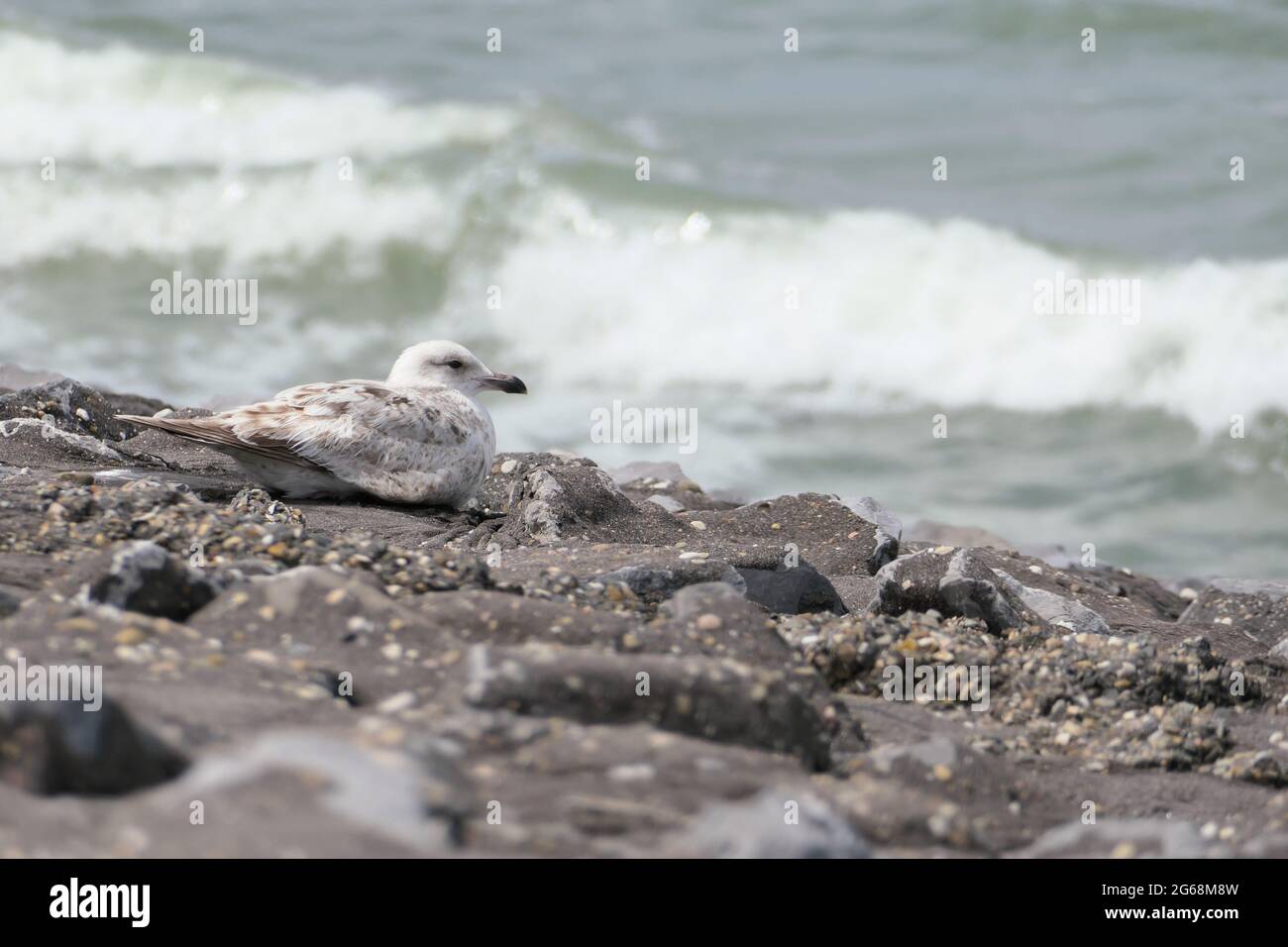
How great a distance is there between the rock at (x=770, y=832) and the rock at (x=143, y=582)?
1745 millimetres

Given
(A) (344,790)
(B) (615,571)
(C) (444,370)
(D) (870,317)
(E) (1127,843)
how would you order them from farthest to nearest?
(D) (870,317)
(C) (444,370)
(B) (615,571)
(E) (1127,843)
(A) (344,790)

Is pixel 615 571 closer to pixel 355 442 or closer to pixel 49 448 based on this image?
pixel 355 442

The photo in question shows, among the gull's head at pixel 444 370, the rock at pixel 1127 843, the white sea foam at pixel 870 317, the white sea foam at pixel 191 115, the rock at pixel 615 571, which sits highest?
the white sea foam at pixel 191 115

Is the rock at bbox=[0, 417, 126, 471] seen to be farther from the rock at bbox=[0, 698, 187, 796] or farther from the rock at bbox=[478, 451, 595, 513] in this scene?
the rock at bbox=[0, 698, 187, 796]

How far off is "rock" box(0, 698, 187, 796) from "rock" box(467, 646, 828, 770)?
2.68 ft

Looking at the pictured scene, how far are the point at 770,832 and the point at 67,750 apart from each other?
54.6 inches

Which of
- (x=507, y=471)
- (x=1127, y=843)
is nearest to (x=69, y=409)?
(x=507, y=471)

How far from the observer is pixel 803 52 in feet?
67.1

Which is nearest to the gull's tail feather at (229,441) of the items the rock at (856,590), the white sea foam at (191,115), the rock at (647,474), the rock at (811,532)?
the rock at (811,532)

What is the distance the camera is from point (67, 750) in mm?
2848

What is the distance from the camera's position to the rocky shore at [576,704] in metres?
2.86

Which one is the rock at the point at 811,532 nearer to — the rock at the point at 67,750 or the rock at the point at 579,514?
the rock at the point at 579,514

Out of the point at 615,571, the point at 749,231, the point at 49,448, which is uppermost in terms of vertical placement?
the point at 749,231

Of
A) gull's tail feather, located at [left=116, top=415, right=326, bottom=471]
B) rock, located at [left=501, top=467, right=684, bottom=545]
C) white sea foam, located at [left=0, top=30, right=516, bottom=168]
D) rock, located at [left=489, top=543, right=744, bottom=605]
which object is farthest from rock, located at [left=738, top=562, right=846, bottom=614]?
white sea foam, located at [left=0, top=30, right=516, bottom=168]
